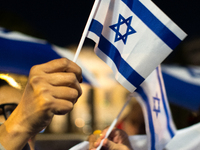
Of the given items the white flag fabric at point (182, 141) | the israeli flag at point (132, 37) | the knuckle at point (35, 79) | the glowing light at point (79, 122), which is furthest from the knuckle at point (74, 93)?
the glowing light at point (79, 122)

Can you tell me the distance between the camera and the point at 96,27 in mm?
1080

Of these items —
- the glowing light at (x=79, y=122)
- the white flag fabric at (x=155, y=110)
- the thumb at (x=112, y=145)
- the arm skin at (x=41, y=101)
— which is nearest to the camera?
the arm skin at (x=41, y=101)

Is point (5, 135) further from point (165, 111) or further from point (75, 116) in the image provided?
point (75, 116)

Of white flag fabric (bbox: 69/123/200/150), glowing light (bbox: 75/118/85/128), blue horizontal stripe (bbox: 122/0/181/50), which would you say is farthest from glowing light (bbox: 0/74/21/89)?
glowing light (bbox: 75/118/85/128)

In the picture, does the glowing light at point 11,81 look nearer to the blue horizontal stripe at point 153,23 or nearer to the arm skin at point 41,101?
the arm skin at point 41,101

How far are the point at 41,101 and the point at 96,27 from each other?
515 millimetres

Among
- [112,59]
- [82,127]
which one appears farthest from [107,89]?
[112,59]

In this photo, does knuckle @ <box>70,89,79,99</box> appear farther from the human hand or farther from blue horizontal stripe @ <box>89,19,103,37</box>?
the human hand

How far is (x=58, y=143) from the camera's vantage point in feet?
7.50

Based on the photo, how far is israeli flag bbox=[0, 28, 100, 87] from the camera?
1365 mm

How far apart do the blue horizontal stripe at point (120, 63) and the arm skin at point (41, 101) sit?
0.34 meters

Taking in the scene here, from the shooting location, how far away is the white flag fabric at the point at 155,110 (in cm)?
150

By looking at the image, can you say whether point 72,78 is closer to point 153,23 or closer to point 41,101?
point 41,101

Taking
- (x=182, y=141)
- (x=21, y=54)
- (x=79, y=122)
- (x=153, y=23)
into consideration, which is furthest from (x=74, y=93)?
(x=79, y=122)
